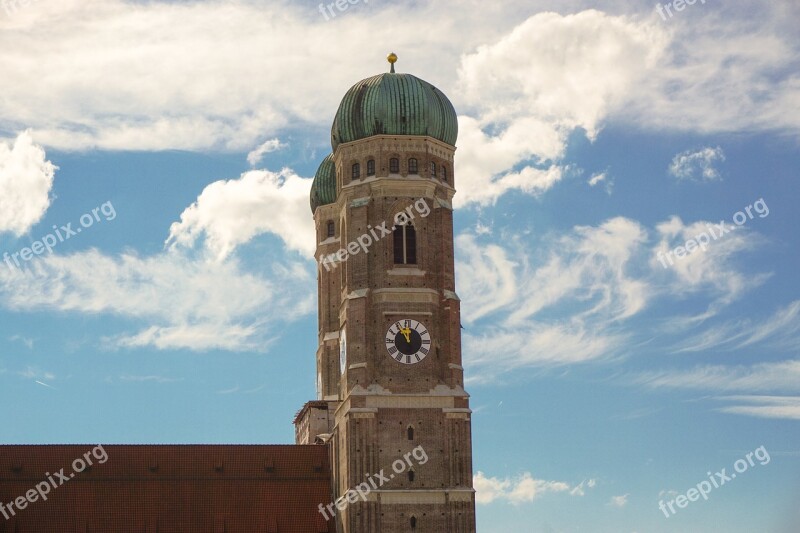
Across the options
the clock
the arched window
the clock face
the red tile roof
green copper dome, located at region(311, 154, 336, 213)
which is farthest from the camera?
green copper dome, located at region(311, 154, 336, 213)

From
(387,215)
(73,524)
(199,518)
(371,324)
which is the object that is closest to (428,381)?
(371,324)

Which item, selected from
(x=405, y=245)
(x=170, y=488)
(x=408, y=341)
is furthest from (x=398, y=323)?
(x=170, y=488)

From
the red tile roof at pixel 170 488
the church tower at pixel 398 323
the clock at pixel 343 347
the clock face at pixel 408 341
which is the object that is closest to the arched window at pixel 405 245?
the church tower at pixel 398 323

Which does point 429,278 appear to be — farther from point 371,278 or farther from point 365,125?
point 365,125

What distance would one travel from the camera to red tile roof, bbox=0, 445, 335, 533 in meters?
102

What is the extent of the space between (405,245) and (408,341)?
6.74m

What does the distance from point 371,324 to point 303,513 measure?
46.3 ft

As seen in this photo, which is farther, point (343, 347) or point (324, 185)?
point (324, 185)

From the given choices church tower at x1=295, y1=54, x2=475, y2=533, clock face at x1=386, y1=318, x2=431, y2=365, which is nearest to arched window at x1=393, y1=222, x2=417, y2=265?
church tower at x1=295, y1=54, x2=475, y2=533

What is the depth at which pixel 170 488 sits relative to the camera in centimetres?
10450

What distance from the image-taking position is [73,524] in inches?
4003

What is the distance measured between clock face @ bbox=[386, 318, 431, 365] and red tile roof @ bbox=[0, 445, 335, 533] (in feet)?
37.4

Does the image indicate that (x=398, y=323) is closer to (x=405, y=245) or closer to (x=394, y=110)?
(x=405, y=245)

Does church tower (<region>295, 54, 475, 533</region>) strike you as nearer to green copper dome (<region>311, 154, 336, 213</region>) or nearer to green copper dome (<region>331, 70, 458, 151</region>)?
green copper dome (<region>331, 70, 458, 151</region>)
